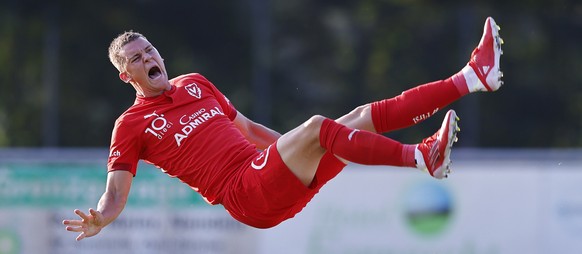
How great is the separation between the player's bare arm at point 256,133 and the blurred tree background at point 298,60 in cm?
532

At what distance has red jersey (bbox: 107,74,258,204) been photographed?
20.3ft

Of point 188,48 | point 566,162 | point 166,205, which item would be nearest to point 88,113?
point 188,48

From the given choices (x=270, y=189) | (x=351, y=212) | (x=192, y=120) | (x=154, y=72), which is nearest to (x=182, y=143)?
(x=192, y=120)

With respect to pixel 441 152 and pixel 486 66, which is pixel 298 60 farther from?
pixel 441 152

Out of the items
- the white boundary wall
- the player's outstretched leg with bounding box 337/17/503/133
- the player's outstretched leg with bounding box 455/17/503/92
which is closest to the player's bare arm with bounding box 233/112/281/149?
the player's outstretched leg with bounding box 337/17/503/133

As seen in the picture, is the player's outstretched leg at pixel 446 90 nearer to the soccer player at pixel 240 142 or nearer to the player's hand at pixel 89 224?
the soccer player at pixel 240 142

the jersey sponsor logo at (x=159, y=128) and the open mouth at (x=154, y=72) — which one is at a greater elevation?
the open mouth at (x=154, y=72)

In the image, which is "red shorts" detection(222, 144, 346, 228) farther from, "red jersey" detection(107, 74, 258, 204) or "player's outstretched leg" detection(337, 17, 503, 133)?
"player's outstretched leg" detection(337, 17, 503, 133)

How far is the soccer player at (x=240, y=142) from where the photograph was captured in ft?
18.5

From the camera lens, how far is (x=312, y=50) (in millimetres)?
13125

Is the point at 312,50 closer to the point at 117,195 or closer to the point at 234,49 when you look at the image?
the point at 234,49

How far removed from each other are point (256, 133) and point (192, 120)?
598 mm

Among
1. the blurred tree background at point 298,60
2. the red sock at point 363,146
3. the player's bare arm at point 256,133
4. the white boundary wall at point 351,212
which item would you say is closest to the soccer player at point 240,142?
the red sock at point 363,146

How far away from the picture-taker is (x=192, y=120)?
20.5 feet
